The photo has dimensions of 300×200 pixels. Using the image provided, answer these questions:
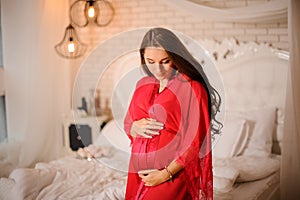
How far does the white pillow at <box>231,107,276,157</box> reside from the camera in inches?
115

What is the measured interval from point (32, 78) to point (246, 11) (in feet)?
5.56

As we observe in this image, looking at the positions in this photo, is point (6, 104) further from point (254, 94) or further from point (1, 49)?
point (254, 94)

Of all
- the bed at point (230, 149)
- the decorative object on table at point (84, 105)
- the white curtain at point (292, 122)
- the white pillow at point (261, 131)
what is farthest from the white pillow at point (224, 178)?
the decorative object on table at point (84, 105)

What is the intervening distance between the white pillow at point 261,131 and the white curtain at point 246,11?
0.69 m

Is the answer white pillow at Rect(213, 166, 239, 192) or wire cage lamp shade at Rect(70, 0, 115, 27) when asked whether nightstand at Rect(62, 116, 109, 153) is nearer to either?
wire cage lamp shade at Rect(70, 0, 115, 27)

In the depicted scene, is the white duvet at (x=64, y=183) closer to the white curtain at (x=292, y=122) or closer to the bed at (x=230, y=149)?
the bed at (x=230, y=149)

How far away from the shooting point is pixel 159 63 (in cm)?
147

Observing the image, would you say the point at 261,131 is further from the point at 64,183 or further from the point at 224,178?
the point at 64,183

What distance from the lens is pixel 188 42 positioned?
9.91 feet

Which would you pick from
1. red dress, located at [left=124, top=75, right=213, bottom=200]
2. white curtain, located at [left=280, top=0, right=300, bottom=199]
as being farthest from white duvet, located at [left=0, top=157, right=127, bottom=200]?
white curtain, located at [left=280, top=0, right=300, bottom=199]

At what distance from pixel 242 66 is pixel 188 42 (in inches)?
20.1

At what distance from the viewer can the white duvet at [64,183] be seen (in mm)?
2131

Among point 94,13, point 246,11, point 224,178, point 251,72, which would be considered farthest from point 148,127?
point 94,13

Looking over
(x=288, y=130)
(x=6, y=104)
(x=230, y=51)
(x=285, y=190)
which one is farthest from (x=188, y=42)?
(x=6, y=104)
